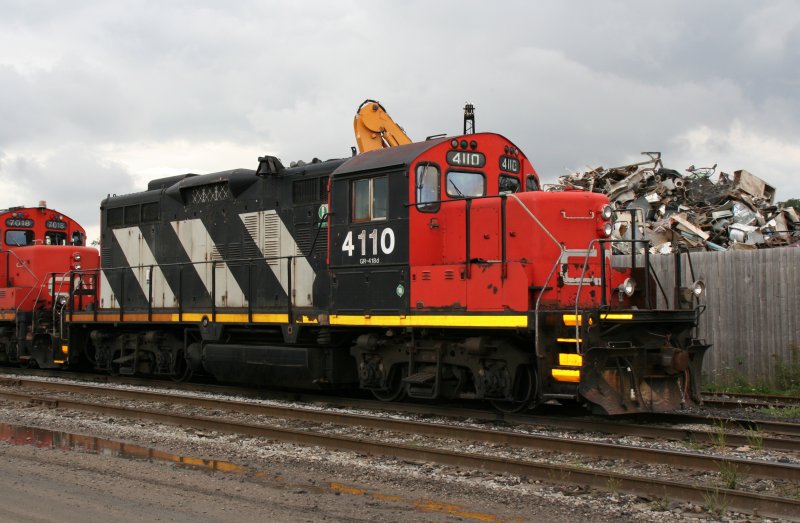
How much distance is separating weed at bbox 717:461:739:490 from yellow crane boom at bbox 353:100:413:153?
823cm

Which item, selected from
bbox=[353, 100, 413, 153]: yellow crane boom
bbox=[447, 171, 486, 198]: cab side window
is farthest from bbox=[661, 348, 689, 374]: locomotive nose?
bbox=[353, 100, 413, 153]: yellow crane boom

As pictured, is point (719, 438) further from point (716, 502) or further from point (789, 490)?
point (716, 502)

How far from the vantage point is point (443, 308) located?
33.5 feet

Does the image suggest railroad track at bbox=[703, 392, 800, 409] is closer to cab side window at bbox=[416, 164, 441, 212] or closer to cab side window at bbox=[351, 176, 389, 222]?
cab side window at bbox=[416, 164, 441, 212]

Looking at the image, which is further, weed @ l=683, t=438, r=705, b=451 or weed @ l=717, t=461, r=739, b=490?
weed @ l=683, t=438, r=705, b=451

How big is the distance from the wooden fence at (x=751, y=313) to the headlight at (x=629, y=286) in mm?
5163

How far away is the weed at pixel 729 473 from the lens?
653 centimetres

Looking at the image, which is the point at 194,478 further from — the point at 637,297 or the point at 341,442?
the point at 637,297

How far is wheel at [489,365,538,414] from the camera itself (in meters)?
10.1

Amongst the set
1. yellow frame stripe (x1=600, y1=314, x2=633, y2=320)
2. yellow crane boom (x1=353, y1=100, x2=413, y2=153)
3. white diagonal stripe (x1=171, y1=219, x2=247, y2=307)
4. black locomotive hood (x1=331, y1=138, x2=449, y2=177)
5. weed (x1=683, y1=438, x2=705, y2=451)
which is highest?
yellow crane boom (x1=353, y1=100, x2=413, y2=153)

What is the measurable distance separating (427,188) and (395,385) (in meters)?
3.05

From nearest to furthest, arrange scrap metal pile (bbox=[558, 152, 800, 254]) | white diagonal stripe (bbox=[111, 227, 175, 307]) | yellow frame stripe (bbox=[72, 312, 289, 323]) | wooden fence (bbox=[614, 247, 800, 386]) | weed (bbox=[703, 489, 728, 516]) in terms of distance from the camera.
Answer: weed (bbox=[703, 489, 728, 516])
yellow frame stripe (bbox=[72, 312, 289, 323])
wooden fence (bbox=[614, 247, 800, 386])
white diagonal stripe (bbox=[111, 227, 175, 307])
scrap metal pile (bbox=[558, 152, 800, 254])

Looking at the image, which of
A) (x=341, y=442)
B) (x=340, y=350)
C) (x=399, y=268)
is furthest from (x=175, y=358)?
(x=341, y=442)

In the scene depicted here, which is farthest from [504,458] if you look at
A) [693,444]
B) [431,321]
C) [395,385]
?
[395,385]
